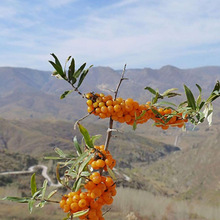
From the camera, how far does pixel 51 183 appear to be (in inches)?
1692

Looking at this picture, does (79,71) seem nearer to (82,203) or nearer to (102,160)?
(102,160)

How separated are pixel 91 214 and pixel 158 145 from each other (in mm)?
150028

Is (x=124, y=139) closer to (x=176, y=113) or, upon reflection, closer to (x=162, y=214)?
(x=162, y=214)

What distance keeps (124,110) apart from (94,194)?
798 millimetres

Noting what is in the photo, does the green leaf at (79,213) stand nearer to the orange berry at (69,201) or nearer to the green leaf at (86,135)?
the orange berry at (69,201)

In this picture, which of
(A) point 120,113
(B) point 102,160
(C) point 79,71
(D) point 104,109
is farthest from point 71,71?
(B) point 102,160

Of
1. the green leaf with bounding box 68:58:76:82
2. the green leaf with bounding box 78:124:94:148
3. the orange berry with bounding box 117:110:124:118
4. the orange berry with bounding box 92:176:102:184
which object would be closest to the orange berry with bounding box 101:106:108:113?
the orange berry with bounding box 117:110:124:118

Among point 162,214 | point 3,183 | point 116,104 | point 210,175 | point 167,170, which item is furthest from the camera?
point 167,170

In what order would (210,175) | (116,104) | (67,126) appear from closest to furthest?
(116,104), (210,175), (67,126)

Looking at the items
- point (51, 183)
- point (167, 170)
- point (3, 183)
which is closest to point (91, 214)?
point (3, 183)

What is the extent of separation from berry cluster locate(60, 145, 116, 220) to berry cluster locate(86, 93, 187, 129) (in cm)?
36

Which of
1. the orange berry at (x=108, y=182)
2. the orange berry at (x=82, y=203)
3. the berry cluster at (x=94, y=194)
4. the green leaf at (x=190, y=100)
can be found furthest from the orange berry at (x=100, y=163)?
the green leaf at (x=190, y=100)

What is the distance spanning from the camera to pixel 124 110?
233 cm

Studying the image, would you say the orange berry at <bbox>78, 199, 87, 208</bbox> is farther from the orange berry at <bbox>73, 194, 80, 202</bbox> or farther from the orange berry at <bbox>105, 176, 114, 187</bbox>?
the orange berry at <bbox>105, 176, 114, 187</bbox>
